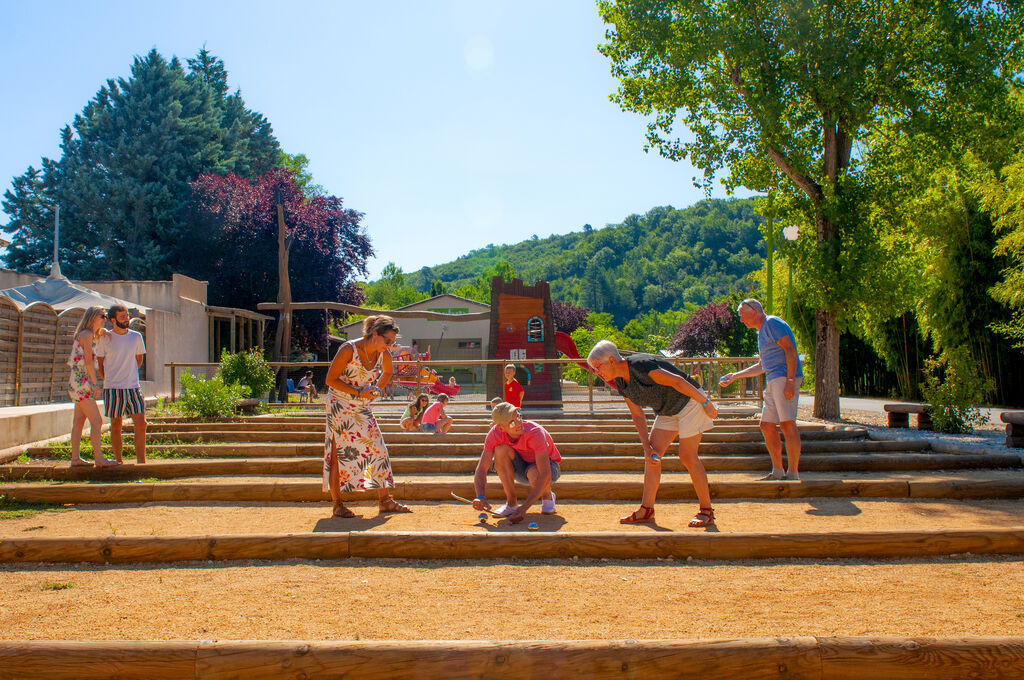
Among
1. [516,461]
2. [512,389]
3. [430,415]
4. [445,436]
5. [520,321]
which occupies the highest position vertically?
[520,321]

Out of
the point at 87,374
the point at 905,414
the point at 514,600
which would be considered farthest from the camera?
the point at 905,414

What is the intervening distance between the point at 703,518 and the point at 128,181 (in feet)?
122

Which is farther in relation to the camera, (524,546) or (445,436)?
(445,436)

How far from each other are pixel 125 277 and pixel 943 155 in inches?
1374

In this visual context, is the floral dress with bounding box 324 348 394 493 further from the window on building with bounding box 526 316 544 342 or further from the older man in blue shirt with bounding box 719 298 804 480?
the window on building with bounding box 526 316 544 342

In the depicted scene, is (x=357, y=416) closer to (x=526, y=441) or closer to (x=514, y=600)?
(x=526, y=441)

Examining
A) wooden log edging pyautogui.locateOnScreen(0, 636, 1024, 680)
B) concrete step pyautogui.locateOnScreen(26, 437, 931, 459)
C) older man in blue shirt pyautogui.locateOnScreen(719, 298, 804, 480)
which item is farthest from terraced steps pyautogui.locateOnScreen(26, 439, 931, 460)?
wooden log edging pyautogui.locateOnScreen(0, 636, 1024, 680)

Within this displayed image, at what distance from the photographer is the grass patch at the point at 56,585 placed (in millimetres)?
4539

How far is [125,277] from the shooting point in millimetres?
36656

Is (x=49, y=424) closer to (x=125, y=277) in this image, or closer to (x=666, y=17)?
(x=666, y=17)

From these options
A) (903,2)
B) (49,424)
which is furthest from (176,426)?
(903,2)

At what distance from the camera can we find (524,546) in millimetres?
5195

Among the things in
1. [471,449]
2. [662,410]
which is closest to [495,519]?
[662,410]

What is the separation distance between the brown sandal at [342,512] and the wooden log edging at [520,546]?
1140mm
